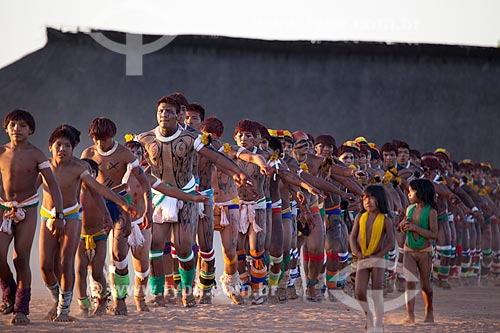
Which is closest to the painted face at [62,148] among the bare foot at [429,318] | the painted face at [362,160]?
the bare foot at [429,318]

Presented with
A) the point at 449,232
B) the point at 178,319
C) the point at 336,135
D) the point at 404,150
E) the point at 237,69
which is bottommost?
the point at 178,319

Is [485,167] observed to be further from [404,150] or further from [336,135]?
[404,150]

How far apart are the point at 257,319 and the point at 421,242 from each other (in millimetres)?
1878

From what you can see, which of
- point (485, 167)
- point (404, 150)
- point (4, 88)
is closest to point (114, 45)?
point (4, 88)

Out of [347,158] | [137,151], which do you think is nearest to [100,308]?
[137,151]

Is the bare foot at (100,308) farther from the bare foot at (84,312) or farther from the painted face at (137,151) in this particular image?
the painted face at (137,151)

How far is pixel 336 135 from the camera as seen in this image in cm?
2753

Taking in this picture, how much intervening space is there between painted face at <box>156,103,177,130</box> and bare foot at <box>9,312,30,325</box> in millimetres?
2659

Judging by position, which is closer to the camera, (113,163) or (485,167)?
(113,163)

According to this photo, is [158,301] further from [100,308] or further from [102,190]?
[102,190]

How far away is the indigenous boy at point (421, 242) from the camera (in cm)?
1045

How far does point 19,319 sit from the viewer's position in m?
9.12

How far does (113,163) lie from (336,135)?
17694mm

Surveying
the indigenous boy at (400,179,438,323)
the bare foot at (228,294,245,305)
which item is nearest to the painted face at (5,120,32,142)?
the bare foot at (228,294,245,305)
